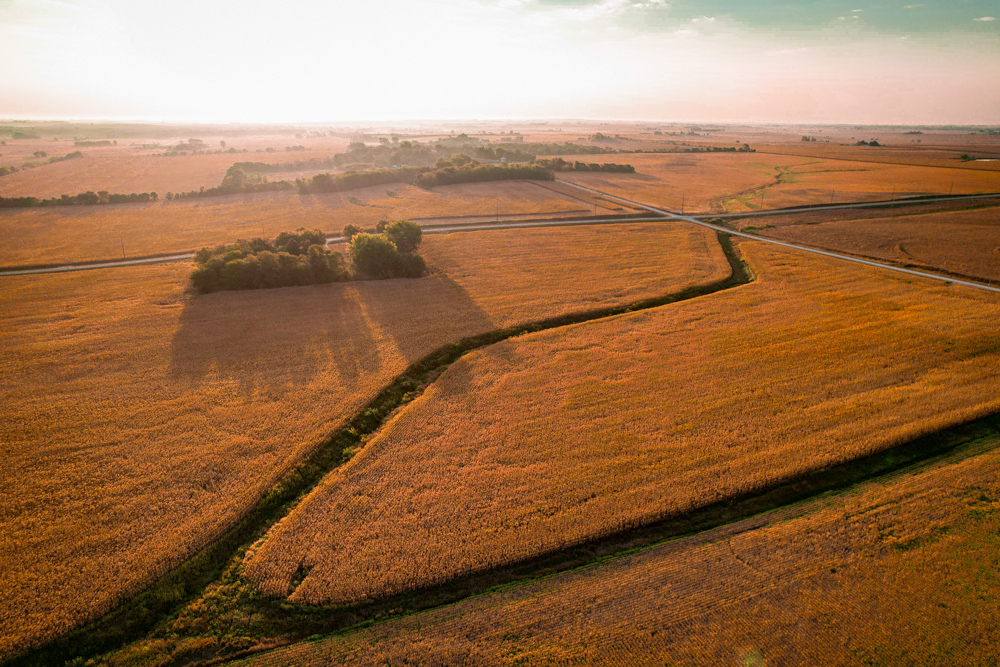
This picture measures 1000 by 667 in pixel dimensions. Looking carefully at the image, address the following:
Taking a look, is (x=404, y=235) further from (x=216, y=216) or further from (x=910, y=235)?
(x=910, y=235)

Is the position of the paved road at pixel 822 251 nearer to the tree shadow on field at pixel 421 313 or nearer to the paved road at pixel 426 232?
the paved road at pixel 426 232

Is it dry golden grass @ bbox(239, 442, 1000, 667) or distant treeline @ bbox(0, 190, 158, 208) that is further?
distant treeline @ bbox(0, 190, 158, 208)

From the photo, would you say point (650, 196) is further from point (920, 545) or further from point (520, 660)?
point (520, 660)

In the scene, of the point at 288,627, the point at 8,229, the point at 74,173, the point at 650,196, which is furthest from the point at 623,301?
the point at 74,173

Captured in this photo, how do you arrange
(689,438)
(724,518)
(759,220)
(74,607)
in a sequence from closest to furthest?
1. (74,607)
2. (724,518)
3. (689,438)
4. (759,220)

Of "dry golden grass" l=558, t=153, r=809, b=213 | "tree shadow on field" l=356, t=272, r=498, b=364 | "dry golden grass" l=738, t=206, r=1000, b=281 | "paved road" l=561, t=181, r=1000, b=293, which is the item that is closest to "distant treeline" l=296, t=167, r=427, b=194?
"dry golden grass" l=558, t=153, r=809, b=213

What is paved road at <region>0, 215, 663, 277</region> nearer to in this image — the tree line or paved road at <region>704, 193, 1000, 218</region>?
the tree line
